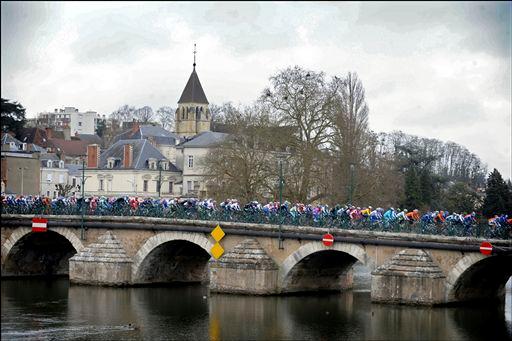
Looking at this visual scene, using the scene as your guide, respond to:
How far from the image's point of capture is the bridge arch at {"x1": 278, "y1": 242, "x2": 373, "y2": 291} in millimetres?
43438

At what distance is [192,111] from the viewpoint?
119 meters

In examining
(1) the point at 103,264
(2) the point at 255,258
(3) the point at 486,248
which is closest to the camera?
(3) the point at 486,248

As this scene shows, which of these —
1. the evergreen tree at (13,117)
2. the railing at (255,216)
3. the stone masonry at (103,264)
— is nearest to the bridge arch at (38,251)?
the stone masonry at (103,264)

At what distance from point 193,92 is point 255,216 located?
73.2m

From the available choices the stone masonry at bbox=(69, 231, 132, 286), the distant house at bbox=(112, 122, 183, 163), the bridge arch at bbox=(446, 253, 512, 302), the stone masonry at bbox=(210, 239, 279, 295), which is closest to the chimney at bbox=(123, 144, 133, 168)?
the distant house at bbox=(112, 122, 183, 163)

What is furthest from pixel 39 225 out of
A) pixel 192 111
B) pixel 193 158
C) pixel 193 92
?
pixel 193 92

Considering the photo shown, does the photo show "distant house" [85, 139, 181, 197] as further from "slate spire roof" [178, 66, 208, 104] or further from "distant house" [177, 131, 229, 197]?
"slate spire roof" [178, 66, 208, 104]

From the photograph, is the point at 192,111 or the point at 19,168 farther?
the point at 192,111

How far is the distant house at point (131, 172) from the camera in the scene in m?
96.9

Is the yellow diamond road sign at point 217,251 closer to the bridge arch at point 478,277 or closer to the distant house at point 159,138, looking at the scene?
the bridge arch at point 478,277

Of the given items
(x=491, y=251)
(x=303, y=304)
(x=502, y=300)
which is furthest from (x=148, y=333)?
(x=502, y=300)

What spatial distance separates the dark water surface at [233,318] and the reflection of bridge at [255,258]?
0.83 meters

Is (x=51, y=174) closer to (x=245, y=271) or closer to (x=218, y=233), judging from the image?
(x=218, y=233)

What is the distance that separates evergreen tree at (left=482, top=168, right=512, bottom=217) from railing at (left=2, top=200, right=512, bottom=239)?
58.2 ft
